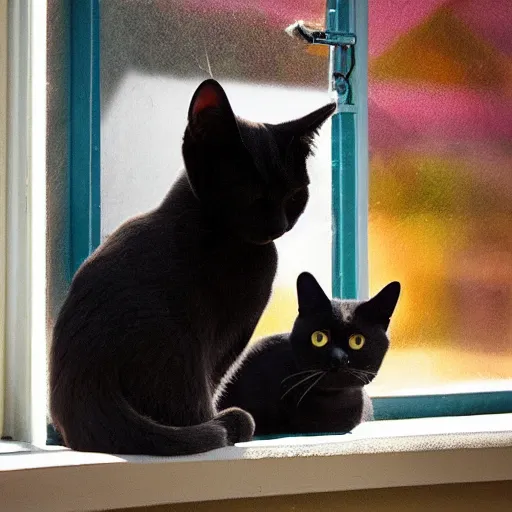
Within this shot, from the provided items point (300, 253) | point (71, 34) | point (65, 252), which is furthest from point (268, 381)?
point (71, 34)

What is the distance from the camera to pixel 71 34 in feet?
4.06

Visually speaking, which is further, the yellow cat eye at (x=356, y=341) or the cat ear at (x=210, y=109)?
the yellow cat eye at (x=356, y=341)

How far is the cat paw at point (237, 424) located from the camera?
43.4 inches

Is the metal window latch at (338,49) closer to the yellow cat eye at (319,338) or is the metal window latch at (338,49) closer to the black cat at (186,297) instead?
the black cat at (186,297)

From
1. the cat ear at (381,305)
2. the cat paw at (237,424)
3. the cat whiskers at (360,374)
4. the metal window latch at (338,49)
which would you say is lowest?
the cat paw at (237,424)

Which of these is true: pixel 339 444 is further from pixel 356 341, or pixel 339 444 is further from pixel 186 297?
pixel 186 297

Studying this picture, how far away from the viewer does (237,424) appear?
1.11 meters

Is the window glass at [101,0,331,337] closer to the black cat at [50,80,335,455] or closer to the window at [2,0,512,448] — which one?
the window at [2,0,512,448]

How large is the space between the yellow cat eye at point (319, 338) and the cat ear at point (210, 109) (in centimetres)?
32

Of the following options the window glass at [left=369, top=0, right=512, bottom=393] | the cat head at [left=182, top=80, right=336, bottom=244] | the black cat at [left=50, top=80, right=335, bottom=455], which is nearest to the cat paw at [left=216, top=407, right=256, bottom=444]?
the black cat at [left=50, top=80, right=335, bottom=455]

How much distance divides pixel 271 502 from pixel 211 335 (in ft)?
0.78

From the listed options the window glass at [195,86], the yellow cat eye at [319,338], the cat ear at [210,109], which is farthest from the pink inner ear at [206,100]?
the yellow cat eye at [319,338]

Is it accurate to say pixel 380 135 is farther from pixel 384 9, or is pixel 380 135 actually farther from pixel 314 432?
pixel 314 432

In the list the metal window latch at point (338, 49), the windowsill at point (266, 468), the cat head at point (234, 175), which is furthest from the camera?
the metal window latch at point (338, 49)
